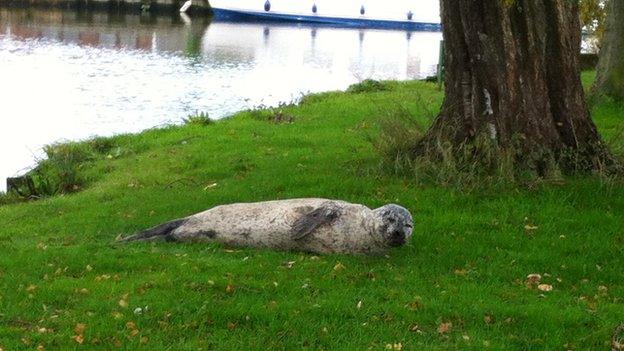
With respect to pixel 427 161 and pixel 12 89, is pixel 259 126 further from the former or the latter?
pixel 12 89

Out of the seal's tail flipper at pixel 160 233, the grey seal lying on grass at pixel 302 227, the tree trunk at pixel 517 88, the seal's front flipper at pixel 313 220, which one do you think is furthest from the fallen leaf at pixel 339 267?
the tree trunk at pixel 517 88

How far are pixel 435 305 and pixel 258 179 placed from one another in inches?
210

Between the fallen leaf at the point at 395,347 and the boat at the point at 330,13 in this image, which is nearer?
the fallen leaf at the point at 395,347

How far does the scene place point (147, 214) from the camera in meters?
11.4

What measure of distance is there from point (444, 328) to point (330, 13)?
60.7m

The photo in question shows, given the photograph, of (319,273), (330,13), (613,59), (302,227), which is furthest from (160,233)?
(330,13)

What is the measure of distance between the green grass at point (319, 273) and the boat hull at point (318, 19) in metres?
52.7

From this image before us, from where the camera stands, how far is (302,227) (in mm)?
9195

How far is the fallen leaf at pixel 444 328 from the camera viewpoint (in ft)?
23.1

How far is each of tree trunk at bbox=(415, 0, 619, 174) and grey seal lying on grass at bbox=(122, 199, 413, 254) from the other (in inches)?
107

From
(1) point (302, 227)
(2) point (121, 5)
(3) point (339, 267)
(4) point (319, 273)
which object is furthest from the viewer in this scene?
(2) point (121, 5)

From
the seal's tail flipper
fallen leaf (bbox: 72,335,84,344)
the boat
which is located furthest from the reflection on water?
fallen leaf (bbox: 72,335,84,344)

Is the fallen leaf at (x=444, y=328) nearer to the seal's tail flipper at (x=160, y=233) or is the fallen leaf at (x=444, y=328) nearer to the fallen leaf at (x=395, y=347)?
the fallen leaf at (x=395, y=347)

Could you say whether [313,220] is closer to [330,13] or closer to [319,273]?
[319,273]
